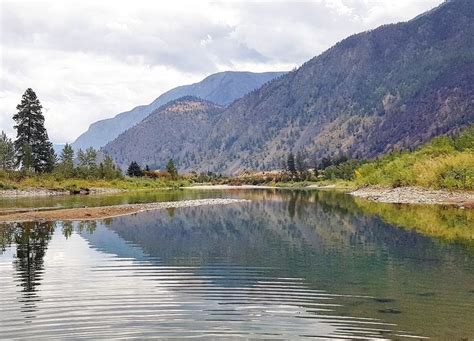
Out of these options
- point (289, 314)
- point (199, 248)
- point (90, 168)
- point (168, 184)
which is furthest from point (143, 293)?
point (168, 184)

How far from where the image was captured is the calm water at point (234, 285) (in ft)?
52.1

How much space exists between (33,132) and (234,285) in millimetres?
115789

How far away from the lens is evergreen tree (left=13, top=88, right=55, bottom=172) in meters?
123

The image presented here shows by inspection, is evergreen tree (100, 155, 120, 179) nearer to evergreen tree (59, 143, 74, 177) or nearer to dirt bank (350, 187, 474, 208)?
evergreen tree (59, 143, 74, 177)

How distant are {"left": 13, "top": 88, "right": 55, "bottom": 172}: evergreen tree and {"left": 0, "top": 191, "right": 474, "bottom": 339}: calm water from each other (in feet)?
286

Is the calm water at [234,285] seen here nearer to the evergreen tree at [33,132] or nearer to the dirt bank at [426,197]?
the dirt bank at [426,197]

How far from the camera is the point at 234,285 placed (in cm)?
2191

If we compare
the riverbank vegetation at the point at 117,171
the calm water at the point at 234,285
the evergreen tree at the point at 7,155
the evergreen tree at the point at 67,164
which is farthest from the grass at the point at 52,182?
the calm water at the point at 234,285

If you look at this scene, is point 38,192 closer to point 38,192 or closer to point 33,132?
point 38,192

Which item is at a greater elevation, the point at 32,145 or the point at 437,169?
the point at 32,145

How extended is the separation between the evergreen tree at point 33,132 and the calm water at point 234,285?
3432 inches

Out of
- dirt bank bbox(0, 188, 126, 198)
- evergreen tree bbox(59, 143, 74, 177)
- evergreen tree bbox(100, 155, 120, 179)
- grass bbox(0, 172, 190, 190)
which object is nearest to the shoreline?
dirt bank bbox(0, 188, 126, 198)

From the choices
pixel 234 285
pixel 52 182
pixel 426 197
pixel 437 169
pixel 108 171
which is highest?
pixel 108 171

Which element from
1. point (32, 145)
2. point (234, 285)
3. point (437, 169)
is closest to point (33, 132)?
point (32, 145)
